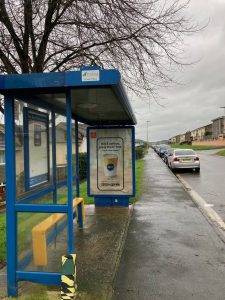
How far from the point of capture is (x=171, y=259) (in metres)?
5.46

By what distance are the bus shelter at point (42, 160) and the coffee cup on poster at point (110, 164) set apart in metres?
3.51

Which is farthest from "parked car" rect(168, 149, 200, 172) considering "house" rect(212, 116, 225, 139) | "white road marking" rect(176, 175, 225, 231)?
"house" rect(212, 116, 225, 139)

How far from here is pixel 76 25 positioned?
816 cm

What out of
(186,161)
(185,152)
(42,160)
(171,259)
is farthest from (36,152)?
(185,152)

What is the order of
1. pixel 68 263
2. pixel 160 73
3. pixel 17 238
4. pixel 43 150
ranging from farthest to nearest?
pixel 160 73
pixel 43 150
pixel 17 238
pixel 68 263

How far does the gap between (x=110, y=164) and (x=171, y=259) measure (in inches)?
168

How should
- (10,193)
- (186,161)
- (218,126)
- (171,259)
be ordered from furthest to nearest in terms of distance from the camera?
(218,126) < (186,161) < (171,259) < (10,193)

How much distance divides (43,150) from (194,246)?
2896mm

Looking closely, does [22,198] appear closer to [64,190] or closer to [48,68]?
[64,190]

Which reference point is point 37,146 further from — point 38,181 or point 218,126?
point 218,126

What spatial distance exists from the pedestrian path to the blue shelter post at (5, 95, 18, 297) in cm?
119

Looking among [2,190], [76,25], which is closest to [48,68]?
[76,25]

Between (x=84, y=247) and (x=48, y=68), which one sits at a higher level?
(x=48, y=68)

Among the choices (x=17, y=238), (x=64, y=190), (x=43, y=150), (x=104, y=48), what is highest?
(x=104, y=48)
